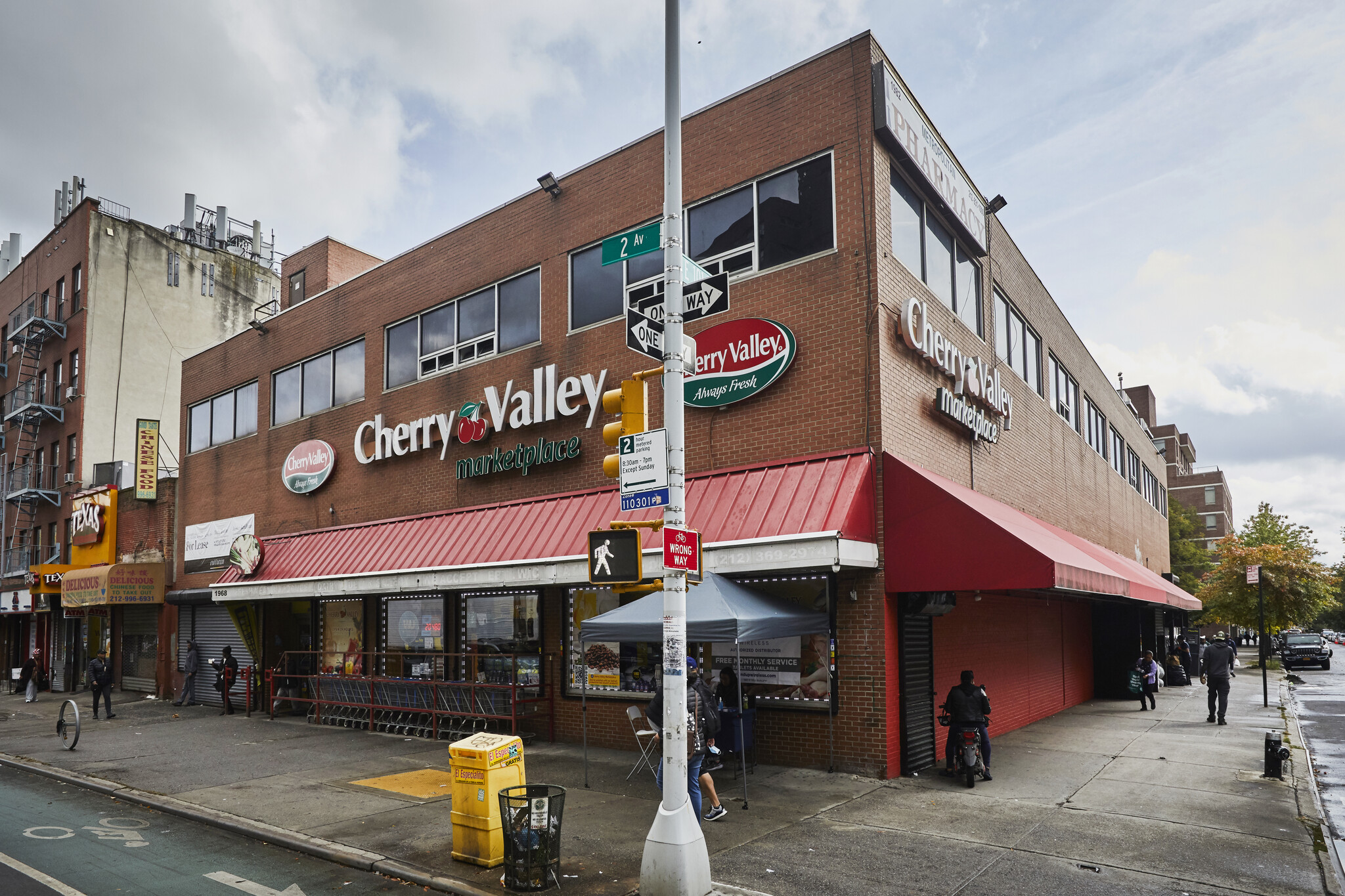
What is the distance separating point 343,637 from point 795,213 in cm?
1384

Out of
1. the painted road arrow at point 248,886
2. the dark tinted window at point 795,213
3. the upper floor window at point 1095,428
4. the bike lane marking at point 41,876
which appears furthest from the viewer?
the upper floor window at point 1095,428

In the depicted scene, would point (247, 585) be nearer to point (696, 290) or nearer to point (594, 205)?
point (594, 205)

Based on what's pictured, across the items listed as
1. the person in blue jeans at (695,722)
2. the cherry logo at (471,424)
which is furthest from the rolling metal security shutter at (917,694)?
the cherry logo at (471,424)

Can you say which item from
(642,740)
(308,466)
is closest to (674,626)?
(642,740)

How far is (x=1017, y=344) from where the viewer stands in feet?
66.5

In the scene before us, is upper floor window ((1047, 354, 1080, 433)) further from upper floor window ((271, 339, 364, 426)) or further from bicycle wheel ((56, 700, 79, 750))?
bicycle wheel ((56, 700, 79, 750))

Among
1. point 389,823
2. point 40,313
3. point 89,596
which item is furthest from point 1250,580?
point 40,313

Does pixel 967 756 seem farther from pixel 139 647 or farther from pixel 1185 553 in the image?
pixel 1185 553

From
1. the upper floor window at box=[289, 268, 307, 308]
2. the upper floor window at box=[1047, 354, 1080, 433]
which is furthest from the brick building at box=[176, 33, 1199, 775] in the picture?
the upper floor window at box=[289, 268, 307, 308]

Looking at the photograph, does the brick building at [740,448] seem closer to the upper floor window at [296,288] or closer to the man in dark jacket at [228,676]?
the man in dark jacket at [228,676]

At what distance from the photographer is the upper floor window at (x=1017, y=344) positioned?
62.2ft

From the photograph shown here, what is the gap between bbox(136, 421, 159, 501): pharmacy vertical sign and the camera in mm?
27312

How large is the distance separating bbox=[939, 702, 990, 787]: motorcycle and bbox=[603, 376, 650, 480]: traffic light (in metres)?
6.34

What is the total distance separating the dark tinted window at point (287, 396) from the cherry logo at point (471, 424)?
7037mm
